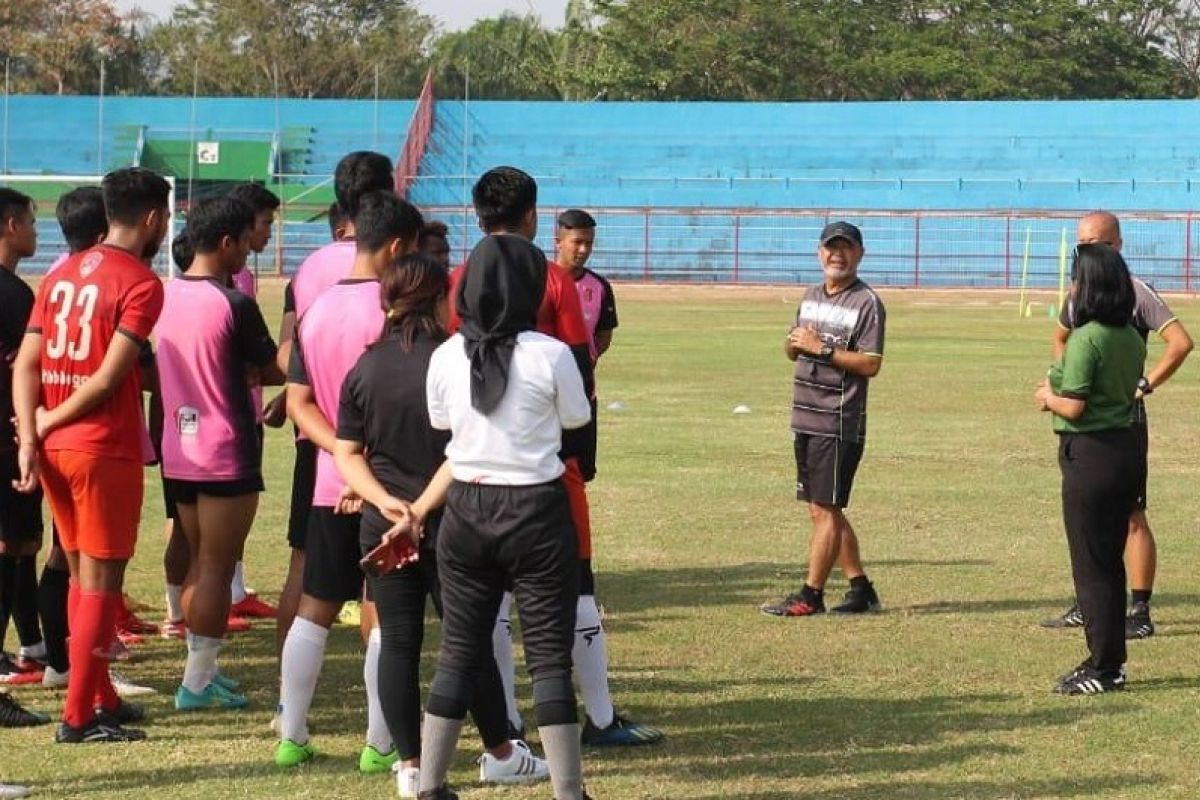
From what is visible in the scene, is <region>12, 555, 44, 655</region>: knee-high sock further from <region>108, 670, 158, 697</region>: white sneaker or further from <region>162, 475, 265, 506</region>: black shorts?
<region>162, 475, 265, 506</region>: black shorts

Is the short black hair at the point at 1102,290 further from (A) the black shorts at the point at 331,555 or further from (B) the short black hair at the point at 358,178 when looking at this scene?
(A) the black shorts at the point at 331,555

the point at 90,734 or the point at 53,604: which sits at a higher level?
the point at 53,604

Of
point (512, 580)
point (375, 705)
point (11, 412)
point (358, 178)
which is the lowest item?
point (375, 705)

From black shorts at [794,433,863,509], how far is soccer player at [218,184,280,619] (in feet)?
8.88

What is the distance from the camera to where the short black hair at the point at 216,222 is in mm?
7328

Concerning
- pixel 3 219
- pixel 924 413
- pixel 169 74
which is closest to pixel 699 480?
pixel 924 413

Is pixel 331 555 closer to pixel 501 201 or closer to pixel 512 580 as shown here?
pixel 512 580

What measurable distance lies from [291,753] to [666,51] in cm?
6336

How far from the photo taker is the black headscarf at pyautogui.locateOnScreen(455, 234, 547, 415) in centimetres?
549

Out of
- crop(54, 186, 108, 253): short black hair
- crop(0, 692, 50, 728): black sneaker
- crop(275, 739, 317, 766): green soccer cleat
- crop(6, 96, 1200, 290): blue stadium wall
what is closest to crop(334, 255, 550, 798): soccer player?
crop(275, 739, 317, 766): green soccer cleat

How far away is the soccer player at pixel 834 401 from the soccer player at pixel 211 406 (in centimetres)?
317

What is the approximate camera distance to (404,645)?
235 inches

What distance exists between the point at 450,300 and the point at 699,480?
340 inches

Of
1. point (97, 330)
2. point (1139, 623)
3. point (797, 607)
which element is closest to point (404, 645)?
point (97, 330)
